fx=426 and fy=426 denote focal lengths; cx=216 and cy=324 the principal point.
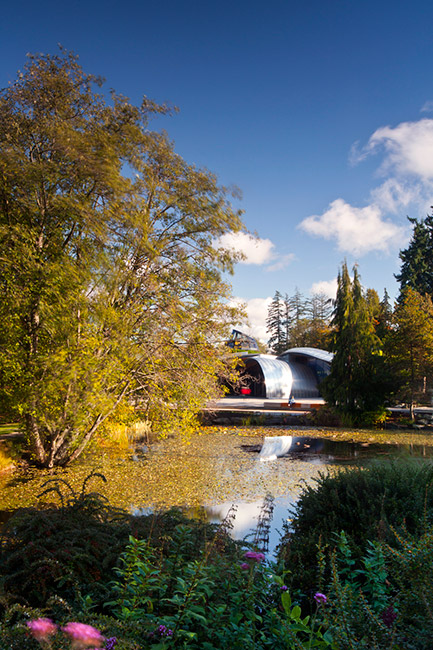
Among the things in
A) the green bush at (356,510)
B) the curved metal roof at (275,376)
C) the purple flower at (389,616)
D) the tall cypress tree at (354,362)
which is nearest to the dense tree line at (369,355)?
the tall cypress tree at (354,362)

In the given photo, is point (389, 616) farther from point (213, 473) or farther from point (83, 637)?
point (213, 473)

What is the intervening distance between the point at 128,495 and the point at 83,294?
4.02 m

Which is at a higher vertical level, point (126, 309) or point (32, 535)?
point (126, 309)

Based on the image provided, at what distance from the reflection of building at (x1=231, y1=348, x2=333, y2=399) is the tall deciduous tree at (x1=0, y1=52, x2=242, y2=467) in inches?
812

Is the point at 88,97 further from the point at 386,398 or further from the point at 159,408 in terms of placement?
the point at 386,398

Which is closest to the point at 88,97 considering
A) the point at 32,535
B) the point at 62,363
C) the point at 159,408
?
the point at 62,363

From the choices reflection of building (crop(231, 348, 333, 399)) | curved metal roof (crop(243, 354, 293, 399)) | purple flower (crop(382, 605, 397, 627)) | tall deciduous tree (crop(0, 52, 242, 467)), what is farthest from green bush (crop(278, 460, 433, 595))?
curved metal roof (crop(243, 354, 293, 399))

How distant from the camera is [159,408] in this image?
10.1m

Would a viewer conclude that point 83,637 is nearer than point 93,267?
Yes

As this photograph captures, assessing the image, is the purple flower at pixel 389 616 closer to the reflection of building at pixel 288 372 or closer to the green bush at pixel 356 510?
the green bush at pixel 356 510

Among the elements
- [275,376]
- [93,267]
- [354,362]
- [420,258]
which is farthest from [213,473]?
[420,258]

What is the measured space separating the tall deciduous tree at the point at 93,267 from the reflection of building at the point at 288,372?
20.6 m

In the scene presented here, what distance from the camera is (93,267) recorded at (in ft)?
29.1

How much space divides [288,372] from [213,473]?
76.2 feet
